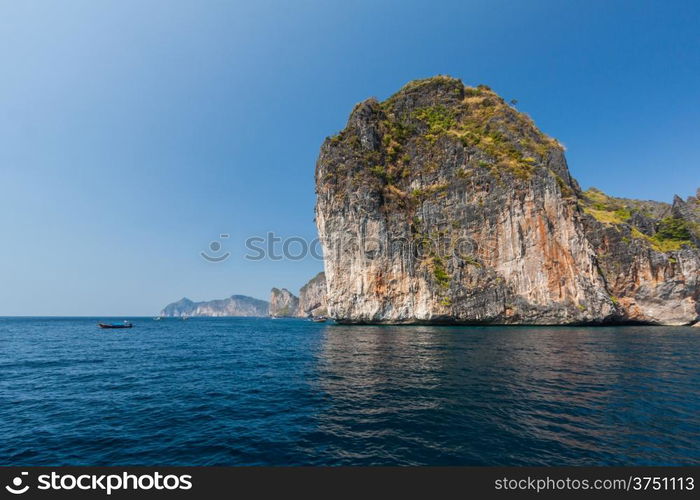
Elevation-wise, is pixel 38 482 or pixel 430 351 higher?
pixel 38 482

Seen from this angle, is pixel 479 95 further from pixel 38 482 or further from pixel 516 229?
pixel 38 482

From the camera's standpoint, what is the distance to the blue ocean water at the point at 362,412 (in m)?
9.27

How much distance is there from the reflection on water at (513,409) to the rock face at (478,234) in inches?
1366

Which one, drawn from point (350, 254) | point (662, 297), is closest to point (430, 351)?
point (350, 254)

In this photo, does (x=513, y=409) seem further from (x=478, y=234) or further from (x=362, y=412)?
(x=478, y=234)

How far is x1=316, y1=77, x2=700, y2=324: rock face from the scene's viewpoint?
5728 cm

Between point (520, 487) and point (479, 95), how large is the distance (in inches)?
3727

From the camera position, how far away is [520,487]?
7293 mm

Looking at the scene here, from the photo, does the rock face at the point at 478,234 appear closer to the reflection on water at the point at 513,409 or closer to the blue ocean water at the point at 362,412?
the reflection on water at the point at 513,409

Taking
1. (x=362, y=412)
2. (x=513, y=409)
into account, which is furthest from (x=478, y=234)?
(x=362, y=412)

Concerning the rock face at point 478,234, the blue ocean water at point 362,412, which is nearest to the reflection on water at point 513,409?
the blue ocean water at point 362,412

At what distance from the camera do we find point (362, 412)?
1284 centimetres

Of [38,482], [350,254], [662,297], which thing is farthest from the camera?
[350,254]

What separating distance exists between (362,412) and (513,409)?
679 centimetres
